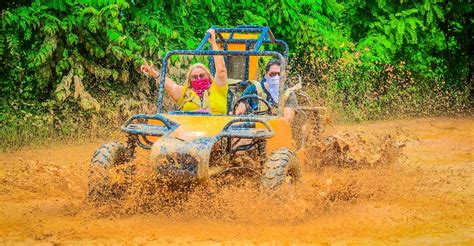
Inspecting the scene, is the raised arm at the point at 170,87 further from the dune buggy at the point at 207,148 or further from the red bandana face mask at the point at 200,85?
the dune buggy at the point at 207,148

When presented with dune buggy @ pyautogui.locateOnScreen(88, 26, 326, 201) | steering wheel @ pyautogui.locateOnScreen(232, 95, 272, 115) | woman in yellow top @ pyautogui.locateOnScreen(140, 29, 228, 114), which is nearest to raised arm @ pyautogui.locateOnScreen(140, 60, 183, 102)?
woman in yellow top @ pyautogui.locateOnScreen(140, 29, 228, 114)

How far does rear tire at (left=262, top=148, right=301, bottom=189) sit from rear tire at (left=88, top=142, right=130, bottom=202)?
124 cm

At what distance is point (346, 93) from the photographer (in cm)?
1583

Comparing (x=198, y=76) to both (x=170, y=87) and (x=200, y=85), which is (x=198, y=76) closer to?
(x=200, y=85)

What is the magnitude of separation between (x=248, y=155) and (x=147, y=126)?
0.93 meters

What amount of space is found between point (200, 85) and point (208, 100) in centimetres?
19

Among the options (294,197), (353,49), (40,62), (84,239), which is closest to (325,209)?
(294,197)

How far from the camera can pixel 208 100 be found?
26.6 ft

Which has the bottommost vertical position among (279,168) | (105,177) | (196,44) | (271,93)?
(105,177)

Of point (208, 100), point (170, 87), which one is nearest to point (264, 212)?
point (208, 100)

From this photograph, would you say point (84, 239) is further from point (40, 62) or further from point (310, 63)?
point (310, 63)

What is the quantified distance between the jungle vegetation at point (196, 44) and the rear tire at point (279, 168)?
4.62m

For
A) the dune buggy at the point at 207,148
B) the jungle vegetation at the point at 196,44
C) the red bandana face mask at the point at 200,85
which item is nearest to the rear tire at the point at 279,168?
the dune buggy at the point at 207,148

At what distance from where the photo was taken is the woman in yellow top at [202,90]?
7.99 m
